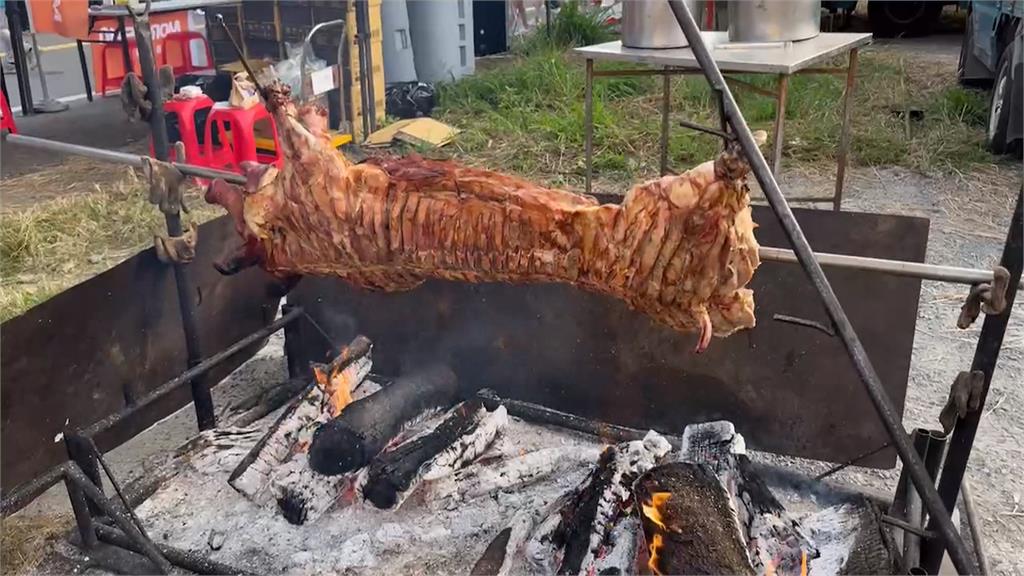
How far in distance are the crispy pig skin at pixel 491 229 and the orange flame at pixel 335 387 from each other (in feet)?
2.25

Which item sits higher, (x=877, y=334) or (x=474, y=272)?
(x=474, y=272)

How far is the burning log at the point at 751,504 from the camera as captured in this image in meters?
2.28

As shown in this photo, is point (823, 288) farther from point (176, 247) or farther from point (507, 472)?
point (176, 247)

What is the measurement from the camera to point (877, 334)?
2609 millimetres

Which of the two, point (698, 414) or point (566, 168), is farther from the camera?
point (566, 168)

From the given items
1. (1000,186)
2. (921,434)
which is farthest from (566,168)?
(921,434)

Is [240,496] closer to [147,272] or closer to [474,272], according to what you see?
[147,272]

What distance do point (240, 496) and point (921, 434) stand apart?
6.83 feet

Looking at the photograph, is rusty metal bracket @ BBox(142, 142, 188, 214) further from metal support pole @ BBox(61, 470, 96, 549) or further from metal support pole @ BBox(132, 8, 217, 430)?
metal support pole @ BBox(61, 470, 96, 549)

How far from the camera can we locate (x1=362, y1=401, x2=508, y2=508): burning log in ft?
8.75

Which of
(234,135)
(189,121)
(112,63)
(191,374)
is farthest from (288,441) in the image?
(112,63)

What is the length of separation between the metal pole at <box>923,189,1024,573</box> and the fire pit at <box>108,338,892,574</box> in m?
0.34

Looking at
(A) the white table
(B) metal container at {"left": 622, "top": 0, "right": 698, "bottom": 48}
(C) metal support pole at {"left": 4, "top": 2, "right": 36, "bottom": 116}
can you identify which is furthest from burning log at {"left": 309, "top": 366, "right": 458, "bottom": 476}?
(C) metal support pole at {"left": 4, "top": 2, "right": 36, "bottom": 116}

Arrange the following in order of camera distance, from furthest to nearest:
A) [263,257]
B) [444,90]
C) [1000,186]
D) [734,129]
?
[444,90] → [1000,186] → [263,257] → [734,129]
